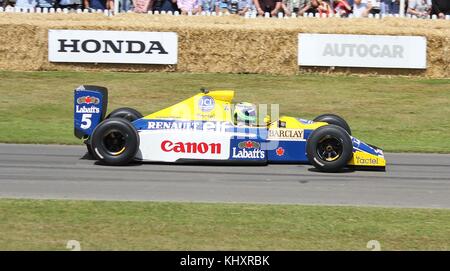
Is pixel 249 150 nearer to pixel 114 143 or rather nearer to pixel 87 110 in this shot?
pixel 114 143

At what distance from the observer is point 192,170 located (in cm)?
1317

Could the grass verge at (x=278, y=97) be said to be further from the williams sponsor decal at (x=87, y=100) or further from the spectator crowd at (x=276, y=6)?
the williams sponsor decal at (x=87, y=100)

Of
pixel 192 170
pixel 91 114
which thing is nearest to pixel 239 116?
pixel 192 170

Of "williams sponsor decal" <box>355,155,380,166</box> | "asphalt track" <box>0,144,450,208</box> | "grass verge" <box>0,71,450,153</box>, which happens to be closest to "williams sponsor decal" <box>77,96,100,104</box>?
"asphalt track" <box>0,144,450,208</box>

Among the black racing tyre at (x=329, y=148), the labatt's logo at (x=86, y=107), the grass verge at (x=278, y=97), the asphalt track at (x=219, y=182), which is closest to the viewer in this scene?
the asphalt track at (x=219, y=182)

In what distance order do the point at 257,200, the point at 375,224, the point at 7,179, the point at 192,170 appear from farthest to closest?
the point at 192,170 < the point at 7,179 < the point at 257,200 < the point at 375,224

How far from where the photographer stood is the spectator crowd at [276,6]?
22.1m

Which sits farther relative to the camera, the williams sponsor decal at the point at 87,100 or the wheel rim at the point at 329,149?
the williams sponsor decal at the point at 87,100

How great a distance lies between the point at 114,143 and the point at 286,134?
95.4 inches

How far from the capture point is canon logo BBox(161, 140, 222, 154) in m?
13.3

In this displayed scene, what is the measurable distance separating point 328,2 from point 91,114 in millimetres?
10184

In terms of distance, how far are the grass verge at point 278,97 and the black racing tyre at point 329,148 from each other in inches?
132

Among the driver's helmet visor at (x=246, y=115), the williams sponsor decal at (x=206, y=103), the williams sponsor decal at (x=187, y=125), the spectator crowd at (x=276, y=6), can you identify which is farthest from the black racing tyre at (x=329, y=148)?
the spectator crowd at (x=276, y=6)
